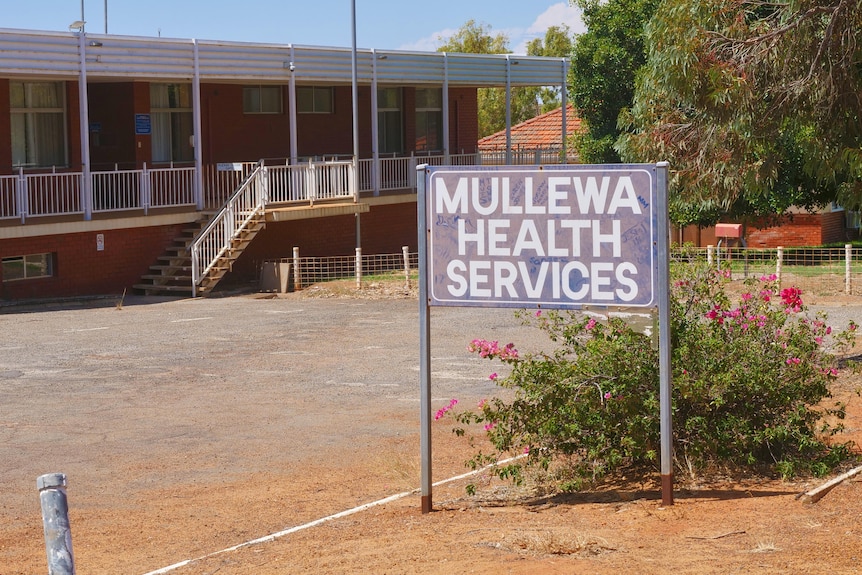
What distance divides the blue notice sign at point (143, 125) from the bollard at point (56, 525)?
23.9 m

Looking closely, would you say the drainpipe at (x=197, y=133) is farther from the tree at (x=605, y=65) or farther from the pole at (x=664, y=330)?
the pole at (x=664, y=330)

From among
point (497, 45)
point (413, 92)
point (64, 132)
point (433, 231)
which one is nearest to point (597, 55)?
point (413, 92)

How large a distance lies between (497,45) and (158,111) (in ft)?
160

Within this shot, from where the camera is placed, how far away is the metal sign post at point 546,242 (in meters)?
7.79

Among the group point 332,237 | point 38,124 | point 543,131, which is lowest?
point 332,237

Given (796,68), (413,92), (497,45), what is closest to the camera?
(796,68)

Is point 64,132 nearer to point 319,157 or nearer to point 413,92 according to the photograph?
point 319,157

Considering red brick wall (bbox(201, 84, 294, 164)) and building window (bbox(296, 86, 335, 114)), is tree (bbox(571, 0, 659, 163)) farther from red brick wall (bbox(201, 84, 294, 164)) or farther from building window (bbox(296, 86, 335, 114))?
red brick wall (bbox(201, 84, 294, 164))

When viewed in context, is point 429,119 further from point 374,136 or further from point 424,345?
point 424,345

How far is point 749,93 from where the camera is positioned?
12.8 metres

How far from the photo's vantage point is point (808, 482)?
8344 mm

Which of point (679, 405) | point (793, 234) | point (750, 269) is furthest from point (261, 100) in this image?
point (679, 405)

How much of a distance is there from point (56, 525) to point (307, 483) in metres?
5.13

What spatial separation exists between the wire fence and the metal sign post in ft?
41.5
